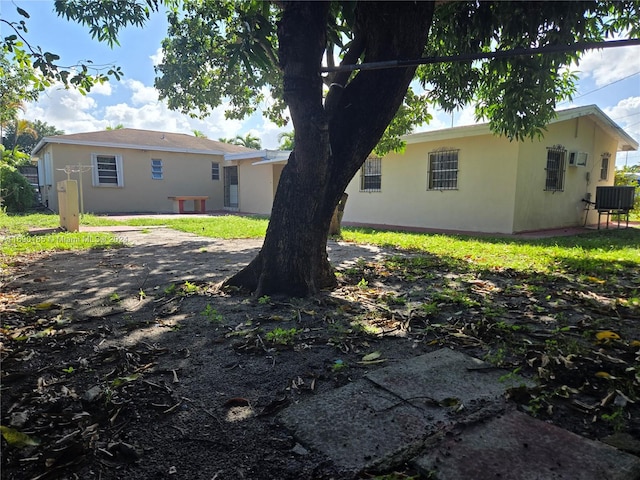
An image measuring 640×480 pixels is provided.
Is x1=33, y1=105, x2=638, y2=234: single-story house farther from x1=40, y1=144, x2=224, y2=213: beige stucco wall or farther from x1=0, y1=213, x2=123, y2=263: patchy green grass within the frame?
x1=0, y1=213, x2=123, y2=263: patchy green grass

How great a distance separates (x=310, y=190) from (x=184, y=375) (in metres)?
2.17

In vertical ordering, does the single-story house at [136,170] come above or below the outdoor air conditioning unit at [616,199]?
above

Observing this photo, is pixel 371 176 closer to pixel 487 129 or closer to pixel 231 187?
pixel 487 129

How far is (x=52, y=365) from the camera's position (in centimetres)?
254

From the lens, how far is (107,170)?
19.2m

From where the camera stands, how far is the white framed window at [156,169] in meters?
20.4

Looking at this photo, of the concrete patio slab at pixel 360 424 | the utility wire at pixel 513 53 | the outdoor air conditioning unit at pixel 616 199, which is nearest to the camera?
the concrete patio slab at pixel 360 424

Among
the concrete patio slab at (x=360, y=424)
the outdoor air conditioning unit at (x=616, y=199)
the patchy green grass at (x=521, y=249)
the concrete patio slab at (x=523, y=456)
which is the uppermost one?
the outdoor air conditioning unit at (x=616, y=199)

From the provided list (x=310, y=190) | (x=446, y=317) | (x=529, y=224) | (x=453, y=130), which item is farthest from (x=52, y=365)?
(x=529, y=224)

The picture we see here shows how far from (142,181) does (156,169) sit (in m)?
0.98

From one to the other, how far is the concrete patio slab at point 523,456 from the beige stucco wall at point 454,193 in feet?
32.2

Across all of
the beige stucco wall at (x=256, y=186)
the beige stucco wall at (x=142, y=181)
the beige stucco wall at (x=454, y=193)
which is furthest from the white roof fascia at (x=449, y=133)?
the beige stucco wall at (x=142, y=181)

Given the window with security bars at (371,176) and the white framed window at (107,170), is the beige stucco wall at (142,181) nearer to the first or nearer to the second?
the white framed window at (107,170)

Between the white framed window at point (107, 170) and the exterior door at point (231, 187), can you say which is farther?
the exterior door at point (231, 187)
